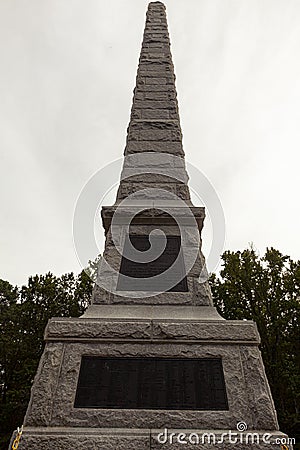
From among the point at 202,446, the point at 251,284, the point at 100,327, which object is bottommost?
the point at 202,446

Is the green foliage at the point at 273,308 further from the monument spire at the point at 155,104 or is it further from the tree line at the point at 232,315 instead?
the monument spire at the point at 155,104

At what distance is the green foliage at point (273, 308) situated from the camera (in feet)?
33.3

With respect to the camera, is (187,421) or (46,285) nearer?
(187,421)

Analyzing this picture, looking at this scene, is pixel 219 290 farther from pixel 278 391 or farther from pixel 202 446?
pixel 202 446

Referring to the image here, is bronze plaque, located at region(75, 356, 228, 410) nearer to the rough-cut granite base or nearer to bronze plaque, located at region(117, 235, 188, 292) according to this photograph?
the rough-cut granite base

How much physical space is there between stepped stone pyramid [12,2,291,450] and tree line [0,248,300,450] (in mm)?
7528

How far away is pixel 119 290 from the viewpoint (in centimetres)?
390

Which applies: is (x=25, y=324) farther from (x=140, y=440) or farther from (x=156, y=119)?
(x=140, y=440)

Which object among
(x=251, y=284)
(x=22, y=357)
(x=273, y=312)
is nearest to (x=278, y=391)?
(x=273, y=312)

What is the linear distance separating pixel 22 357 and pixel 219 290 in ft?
21.8

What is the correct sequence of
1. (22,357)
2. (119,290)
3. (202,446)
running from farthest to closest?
(22,357) < (119,290) < (202,446)

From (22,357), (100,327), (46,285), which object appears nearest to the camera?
(100,327)

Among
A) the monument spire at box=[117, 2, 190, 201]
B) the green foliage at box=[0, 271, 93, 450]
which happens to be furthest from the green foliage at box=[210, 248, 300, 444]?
the monument spire at box=[117, 2, 190, 201]

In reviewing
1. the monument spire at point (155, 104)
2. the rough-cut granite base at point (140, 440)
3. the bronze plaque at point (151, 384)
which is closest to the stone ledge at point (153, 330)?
the bronze plaque at point (151, 384)
